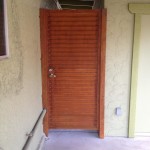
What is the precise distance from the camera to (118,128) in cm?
286

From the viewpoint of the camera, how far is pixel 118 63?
2701 mm

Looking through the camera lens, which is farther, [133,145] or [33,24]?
[133,145]

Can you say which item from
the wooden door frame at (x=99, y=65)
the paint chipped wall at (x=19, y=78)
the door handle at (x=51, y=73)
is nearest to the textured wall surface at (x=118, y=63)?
the wooden door frame at (x=99, y=65)

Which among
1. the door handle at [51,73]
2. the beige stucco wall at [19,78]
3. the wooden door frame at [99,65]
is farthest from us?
the door handle at [51,73]

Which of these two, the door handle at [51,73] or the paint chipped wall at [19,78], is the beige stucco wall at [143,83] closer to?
the door handle at [51,73]

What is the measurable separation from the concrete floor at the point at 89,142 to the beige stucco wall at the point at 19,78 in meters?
0.44

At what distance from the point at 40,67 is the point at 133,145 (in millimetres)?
1494

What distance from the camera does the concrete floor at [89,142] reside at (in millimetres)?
2627

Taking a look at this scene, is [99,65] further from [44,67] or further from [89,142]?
[89,142]

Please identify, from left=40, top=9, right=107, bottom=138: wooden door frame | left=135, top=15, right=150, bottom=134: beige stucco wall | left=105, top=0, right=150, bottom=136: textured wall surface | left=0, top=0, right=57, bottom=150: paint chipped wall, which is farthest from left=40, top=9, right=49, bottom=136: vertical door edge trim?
left=135, top=15, right=150, bottom=134: beige stucco wall

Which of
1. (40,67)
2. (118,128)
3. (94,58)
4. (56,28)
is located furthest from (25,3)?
(118,128)

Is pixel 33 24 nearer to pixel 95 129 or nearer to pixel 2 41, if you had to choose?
pixel 2 41

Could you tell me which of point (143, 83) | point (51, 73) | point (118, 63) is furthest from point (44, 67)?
point (143, 83)

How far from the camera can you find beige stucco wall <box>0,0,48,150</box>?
1391 mm
